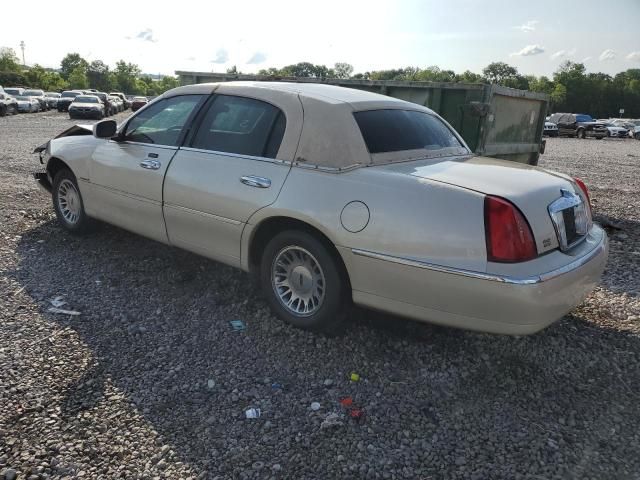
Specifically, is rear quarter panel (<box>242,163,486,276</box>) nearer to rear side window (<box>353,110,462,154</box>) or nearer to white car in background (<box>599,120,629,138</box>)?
rear side window (<box>353,110,462,154</box>)

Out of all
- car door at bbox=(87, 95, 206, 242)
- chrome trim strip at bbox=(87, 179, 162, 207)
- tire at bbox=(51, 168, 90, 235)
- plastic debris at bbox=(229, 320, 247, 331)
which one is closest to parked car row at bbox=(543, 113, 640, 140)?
tire at bbox=(51, 168, 90, 235)

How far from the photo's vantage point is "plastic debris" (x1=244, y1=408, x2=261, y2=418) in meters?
2.81

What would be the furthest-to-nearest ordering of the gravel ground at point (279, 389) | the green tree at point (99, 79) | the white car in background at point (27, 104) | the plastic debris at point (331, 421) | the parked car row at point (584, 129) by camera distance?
the green tree at point (99, 79)
the parked car row at point (584, 129)
the white car in background at point (27, 104)
the plastic debris at point (331, 421)
the gravel ground at point (279, 389)

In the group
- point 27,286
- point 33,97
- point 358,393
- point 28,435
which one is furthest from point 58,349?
point 33,97

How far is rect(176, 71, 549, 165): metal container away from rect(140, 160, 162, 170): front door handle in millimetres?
3008

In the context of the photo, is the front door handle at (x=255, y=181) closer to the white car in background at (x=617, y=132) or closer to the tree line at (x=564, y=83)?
the white car in background at (x=617, y=132)

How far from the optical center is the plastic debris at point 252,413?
2.81 metres

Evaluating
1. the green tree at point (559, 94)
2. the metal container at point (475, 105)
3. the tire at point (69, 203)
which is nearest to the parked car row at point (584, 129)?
the metal container at point (475, 105)

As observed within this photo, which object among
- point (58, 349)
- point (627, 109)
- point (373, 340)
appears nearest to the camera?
point (58, 349)

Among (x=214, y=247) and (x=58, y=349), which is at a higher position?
(x=214, y=247)

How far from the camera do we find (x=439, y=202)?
2.93 metres

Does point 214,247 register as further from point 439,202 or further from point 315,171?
point 439,202

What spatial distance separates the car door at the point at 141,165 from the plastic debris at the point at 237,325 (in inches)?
40.4

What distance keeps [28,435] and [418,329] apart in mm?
2468
